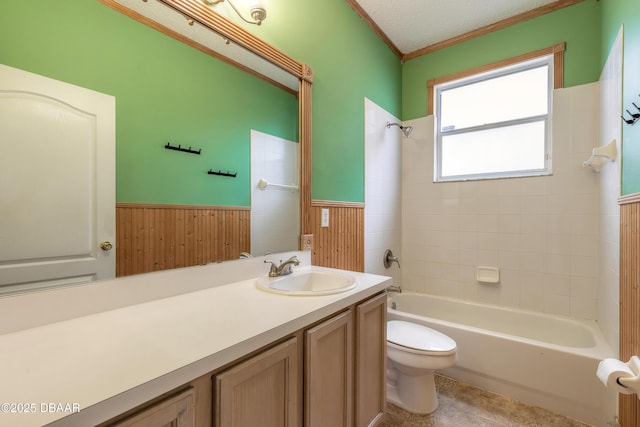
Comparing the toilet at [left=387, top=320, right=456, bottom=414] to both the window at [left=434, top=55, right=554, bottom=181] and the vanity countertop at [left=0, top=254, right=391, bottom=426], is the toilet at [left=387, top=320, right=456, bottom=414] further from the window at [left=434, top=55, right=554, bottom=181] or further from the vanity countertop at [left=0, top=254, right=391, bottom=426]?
the window at [left=434, top=55, right=554, bottom=181]

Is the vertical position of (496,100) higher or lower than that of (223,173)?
higher

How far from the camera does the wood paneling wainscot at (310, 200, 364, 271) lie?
1.82 metres

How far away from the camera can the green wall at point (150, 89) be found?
0.83 meters

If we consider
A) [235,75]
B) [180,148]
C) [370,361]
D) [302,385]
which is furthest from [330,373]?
[235,75]

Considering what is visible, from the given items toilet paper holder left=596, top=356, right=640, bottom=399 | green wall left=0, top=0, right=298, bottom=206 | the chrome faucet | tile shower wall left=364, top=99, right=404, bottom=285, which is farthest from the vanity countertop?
tile shower wall left=364, top=99, right=404, bottom=285

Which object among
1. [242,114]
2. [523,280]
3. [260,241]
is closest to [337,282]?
[260,241]

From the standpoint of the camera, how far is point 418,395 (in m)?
1.67

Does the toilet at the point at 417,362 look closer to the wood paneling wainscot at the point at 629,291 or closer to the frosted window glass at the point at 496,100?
the wood paneling wainscot at the point at 629,291

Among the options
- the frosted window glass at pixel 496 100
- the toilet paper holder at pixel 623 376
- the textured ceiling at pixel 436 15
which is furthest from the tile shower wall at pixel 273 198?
the frosted window glass at pixel 496 100

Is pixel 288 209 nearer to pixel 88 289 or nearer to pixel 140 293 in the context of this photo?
pixel 140 293

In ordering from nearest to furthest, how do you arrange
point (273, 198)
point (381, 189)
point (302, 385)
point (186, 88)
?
point (302, 385)
point (186, 88)
point (273, 198)
point (381, 189)

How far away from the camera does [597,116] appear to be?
77.7 inches

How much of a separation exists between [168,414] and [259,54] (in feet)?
4.96

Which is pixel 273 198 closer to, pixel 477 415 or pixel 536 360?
pixel 477 415
